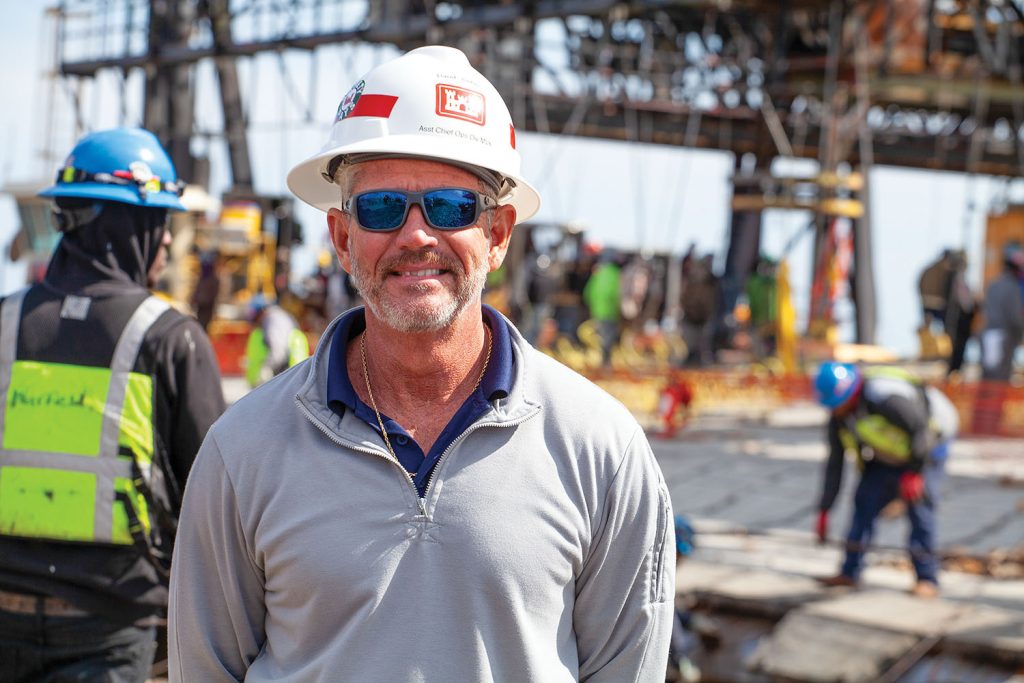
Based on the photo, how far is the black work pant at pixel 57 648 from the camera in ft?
9.52

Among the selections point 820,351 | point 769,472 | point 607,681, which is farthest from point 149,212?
point 820,351

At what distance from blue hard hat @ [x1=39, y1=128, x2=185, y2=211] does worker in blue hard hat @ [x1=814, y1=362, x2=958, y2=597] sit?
220 inches

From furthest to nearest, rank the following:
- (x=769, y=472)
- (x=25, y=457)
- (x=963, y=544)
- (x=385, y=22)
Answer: (x=385, y=22) < (x=769, y=472) < (x=963, y=544) < (x=25, y=457)

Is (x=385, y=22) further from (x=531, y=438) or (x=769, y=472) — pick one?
(x=531, y=438)

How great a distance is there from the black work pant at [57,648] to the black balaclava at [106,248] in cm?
79

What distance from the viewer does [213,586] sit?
2.10 m

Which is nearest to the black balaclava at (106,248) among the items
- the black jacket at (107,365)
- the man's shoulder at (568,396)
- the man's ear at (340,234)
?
the black jacket at (107,365)

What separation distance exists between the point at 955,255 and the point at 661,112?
8.12m

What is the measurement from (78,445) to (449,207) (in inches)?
51.4

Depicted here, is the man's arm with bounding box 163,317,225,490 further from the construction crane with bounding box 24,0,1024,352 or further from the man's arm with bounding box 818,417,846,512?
the construction crane with bounding box 24,0,1024,352

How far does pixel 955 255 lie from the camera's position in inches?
687

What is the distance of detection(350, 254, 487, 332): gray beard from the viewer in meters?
2.12

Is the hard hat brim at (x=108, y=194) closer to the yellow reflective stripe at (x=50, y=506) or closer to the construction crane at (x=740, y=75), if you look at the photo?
the yellow reflective stripe at (x=50, y=506)

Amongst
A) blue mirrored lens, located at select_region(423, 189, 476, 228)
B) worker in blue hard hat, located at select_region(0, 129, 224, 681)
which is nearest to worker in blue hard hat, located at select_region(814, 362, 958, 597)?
worker in blue hard hat, located at select_region(0, 129, 224, 681)
